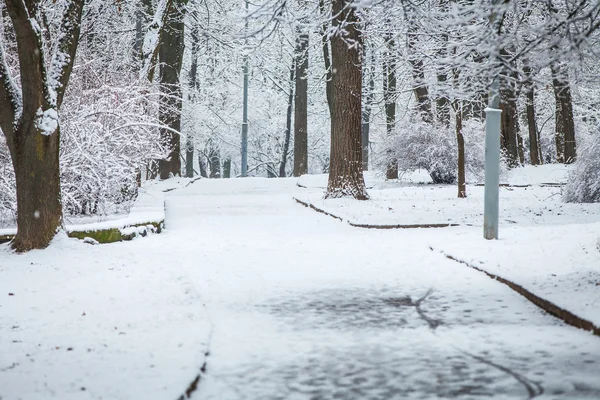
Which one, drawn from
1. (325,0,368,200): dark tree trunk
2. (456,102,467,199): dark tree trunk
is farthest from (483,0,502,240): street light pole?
(325,0,368,200): dark tree trunk

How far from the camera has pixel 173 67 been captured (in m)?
32.1

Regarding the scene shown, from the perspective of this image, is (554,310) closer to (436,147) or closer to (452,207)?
(452,207)

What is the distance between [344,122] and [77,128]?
908cm

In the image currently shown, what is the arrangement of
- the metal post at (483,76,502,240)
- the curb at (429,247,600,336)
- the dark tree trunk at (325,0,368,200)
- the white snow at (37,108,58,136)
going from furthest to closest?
the dark tree trunk at (325,0,368,200)
the metal post at (483,76,502,240)
the white snow at (37,108,58,136)
the curb at (429,247,600,336)

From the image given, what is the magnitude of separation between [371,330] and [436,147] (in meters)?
20.5

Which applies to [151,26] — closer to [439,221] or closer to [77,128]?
[77,128]

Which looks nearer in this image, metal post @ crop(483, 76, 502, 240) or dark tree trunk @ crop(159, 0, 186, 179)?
metal post @ crop(483, 76, 502, 240)

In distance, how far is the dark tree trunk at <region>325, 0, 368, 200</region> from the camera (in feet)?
71.8

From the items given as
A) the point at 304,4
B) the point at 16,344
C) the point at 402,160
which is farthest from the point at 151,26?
the point at 16,344

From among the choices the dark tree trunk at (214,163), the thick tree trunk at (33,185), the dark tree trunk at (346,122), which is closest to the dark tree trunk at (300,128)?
the dark tree trunk at (346,122)

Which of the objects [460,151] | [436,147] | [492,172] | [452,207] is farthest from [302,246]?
[436,147]

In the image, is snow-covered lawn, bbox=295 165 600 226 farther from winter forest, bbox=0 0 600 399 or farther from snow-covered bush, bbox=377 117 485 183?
snow-covered bush, bbox=377 117 485 183

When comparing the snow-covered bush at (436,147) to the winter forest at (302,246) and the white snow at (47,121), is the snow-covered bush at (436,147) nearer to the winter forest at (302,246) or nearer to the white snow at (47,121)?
the winter forest at (302,246)

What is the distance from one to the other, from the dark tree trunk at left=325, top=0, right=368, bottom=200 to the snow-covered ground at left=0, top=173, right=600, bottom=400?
9.38 m
